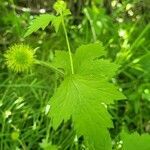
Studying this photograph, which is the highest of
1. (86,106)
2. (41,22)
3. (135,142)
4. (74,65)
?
(41,22)

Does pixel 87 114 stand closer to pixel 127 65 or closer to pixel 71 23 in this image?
pixel 127 65

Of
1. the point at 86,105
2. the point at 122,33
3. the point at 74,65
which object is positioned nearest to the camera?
the point at 86,105

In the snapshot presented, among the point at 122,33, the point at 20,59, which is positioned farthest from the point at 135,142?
the point at 122,33

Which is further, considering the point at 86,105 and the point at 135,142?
the point at 135,142

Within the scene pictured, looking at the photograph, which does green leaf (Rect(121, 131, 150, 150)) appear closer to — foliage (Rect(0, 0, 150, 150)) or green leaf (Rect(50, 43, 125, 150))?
foliage (Rect(0, 0, 150, 150))

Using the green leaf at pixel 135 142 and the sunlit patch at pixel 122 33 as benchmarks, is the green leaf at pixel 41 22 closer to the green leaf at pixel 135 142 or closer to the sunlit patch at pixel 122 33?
the green leaf at pixel 135 142

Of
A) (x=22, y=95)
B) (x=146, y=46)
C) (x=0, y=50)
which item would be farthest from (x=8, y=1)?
(x=146, y=46)

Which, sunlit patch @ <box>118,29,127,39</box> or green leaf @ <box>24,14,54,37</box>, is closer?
green leaf @ <box>24,14,54,37</box>

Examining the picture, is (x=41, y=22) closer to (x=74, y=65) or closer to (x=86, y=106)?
(x=74, y=65)

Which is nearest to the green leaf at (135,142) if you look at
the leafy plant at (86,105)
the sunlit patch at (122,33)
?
the leafy plant at (86,105)

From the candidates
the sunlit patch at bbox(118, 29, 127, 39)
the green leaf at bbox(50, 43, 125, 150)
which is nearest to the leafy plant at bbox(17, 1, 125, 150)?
the green leaf at bbox(50, 43, 125, 150)

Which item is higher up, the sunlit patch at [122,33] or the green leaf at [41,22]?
the green leaf at [41,22]
